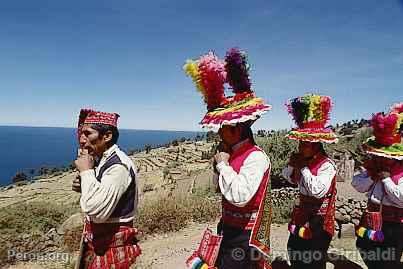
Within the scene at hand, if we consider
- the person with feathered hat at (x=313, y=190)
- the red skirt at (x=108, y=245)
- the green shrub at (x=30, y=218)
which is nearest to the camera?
the red skirt at (x=108, y=245)

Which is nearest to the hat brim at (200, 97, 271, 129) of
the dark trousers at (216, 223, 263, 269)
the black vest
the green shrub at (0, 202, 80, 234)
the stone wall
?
the black vest

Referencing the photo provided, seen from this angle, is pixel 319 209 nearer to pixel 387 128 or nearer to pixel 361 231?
pixel 361 231

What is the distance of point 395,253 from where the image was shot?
153 inches

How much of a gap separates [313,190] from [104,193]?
6.85 feet

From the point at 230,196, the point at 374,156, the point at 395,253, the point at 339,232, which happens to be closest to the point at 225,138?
the point at 230,196

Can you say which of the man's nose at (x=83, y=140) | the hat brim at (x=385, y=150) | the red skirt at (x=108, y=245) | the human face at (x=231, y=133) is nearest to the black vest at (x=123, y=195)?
the red skirt at (x=108, y=245)

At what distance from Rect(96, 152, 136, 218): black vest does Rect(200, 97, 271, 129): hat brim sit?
2.22 ft

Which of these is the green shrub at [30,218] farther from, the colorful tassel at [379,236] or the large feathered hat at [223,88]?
the colorful tassel at [379,236]

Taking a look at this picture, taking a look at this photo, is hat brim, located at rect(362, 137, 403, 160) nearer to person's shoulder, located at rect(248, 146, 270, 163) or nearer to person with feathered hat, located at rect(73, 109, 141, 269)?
person's shoulder, located at rect(248, 146, 270, 163)

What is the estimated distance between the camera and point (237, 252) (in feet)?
9.49

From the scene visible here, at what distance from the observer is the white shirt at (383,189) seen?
3.75 m

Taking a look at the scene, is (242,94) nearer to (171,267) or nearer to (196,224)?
(171,267)

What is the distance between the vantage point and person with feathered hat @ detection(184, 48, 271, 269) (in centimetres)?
279

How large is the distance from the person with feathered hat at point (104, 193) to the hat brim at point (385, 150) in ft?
8.31
